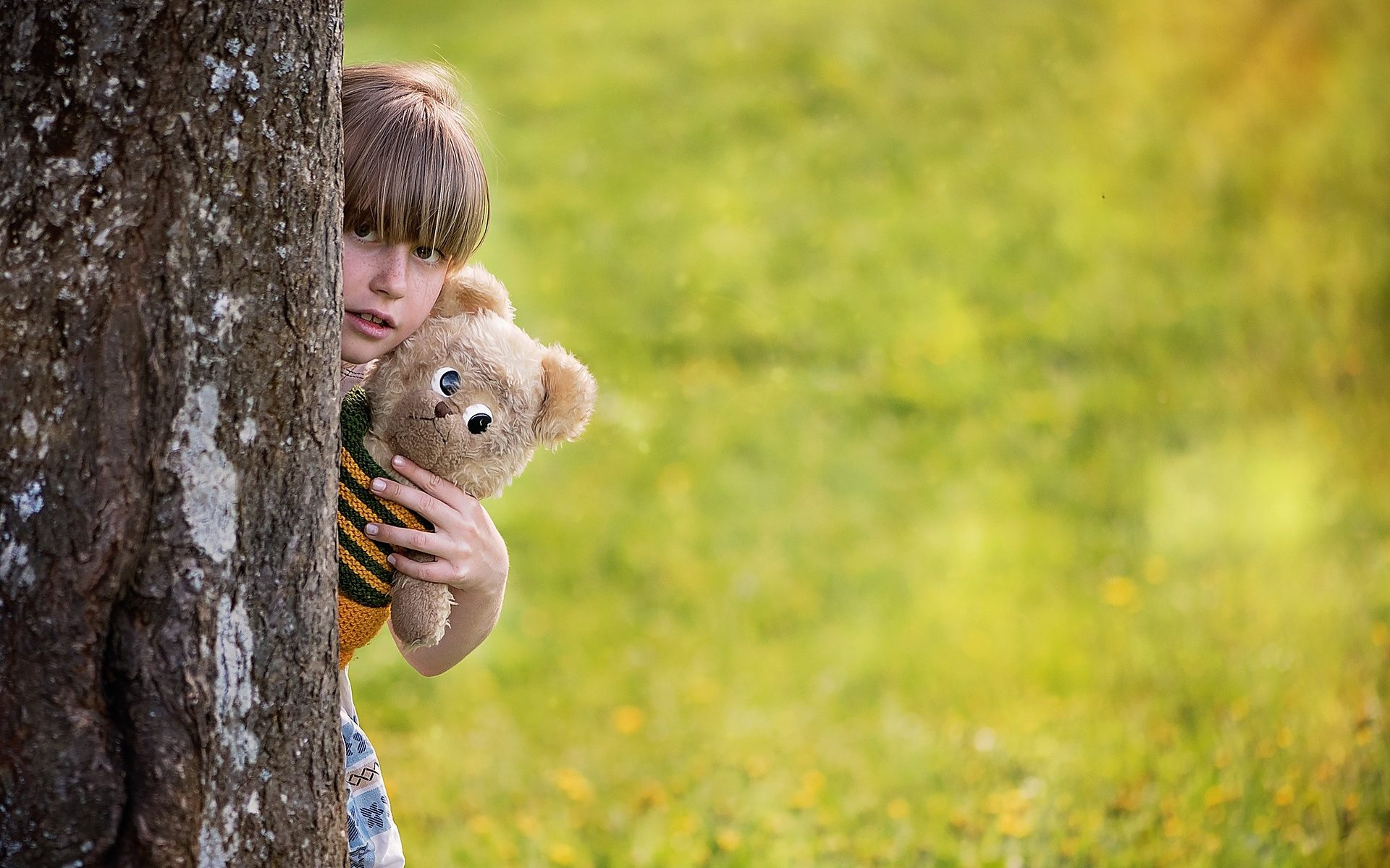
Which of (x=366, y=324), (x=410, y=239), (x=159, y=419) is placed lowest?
(x=159, y=419)

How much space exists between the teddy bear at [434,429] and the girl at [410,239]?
0.03m

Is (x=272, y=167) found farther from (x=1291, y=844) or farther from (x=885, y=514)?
(x=885, y=514)

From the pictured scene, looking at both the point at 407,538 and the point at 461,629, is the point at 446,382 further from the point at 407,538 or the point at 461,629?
the point at 461,629

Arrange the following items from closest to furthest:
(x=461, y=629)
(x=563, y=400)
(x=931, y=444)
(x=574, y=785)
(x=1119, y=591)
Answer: (x=563, y=400), (x=461, y=629), (x=574, y=785), (x=1119, y=591), (x=931, y=444)

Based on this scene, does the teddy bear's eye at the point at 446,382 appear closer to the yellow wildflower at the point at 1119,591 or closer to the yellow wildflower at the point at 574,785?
the yellow wildflower at the point at 574,785

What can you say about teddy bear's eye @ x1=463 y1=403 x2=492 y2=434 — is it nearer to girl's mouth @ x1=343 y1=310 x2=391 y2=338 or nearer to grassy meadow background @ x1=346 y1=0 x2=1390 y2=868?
girl's mouth @ x1=343 y1=310 x2=391 y2=338

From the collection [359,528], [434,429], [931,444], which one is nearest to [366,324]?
[434,429]

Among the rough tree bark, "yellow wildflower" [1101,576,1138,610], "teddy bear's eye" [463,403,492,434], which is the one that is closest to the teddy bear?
"teddy bear's eye" [463,403,492,434]

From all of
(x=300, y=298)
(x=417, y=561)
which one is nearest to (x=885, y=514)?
(x=417, y=561)

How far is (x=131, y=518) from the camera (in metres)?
1.38

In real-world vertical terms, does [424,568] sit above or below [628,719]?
below

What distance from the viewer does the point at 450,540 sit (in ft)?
6.02

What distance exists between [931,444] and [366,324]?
503 centimetres

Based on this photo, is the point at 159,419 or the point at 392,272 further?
the point at 392,272
